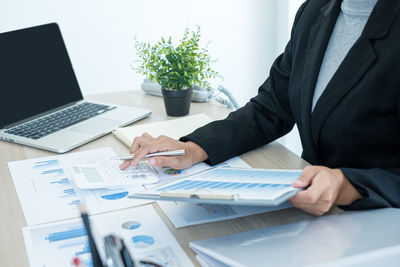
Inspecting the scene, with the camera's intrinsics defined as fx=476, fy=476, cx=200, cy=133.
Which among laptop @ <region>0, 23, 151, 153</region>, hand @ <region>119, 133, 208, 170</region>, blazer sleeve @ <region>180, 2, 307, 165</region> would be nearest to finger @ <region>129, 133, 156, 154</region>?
hand @ <region>119, 133, 208, 170</region>

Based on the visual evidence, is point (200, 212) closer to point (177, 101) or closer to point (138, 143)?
point (138, 143)

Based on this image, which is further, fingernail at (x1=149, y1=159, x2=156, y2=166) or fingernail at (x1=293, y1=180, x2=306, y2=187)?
fingernail at (x1=149, y1=159, x2=156, y2=166)

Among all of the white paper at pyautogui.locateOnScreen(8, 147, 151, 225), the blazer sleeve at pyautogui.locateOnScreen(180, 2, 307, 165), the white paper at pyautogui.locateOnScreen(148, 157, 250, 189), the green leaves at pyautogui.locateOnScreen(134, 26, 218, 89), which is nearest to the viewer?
the white paper at pyautogui.locateOnScreen(8, 147, 151, 225)

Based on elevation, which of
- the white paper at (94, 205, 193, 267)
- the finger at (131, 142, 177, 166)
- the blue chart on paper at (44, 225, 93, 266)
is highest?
the finger at (131, 142, 177, 166)

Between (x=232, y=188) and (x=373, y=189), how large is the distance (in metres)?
0.29

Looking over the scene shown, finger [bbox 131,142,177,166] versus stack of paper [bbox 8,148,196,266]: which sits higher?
finger [bbox 131,142,177,166]

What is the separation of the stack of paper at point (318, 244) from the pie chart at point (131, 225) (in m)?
0.14

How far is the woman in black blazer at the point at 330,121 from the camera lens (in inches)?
35.7

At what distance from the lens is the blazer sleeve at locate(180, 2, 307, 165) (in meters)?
A: 1.21

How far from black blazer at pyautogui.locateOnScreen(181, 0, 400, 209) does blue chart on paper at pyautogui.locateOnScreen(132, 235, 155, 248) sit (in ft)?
1.19

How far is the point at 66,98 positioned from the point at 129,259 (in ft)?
3.35

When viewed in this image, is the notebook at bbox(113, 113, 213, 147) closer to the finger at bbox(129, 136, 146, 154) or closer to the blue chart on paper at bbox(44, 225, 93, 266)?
the finger at bbox(129, 136, 146, 154)

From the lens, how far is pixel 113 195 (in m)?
1.02

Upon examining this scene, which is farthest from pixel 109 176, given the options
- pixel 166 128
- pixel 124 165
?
pixel 166 128
